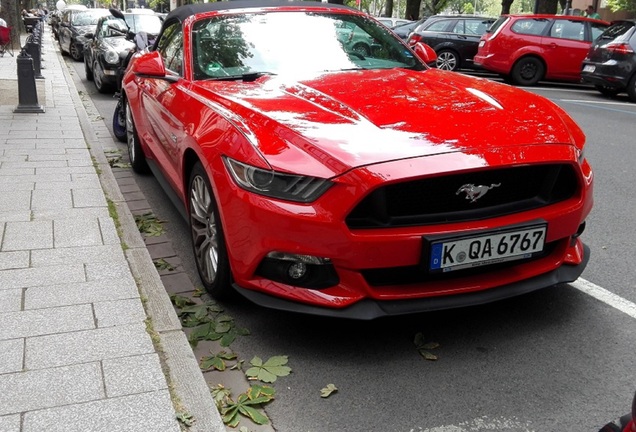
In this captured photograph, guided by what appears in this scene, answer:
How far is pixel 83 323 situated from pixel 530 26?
14.8 meters

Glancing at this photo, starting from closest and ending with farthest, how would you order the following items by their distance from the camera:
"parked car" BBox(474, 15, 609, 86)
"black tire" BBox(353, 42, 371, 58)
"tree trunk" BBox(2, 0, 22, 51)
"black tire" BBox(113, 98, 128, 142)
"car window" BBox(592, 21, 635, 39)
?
"black tire" BBox(353, 42, 371, 58) → "black tire" BBox(113, 98, 128, 142) → "car window" BBox(592, 21, 635, 39) → "parked car" BBox(474, 15, 609, 86) → "tree trunk" BBox(2, 0, 22, 51)

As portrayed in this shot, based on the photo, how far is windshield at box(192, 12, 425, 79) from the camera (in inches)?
173

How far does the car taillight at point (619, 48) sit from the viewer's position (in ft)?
42.6

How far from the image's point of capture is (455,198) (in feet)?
9.99

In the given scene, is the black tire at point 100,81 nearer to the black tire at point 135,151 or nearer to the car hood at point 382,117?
the black tire at point 135,151

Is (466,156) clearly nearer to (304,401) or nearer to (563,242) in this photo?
(563,242)

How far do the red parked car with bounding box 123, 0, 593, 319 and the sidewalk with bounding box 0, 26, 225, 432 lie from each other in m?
0.48

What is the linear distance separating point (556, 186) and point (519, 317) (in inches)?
28.3

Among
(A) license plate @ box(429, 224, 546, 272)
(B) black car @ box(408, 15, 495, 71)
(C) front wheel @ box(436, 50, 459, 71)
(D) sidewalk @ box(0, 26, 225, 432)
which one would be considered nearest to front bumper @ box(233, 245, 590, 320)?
(A) license plate @ box(429, 224, 546, 272)

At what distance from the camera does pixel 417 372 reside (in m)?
3.03

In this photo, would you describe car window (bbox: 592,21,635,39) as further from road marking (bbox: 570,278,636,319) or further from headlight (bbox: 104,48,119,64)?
road marking (bbox: 570,278,636,319)

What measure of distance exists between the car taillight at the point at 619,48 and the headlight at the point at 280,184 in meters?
12.0

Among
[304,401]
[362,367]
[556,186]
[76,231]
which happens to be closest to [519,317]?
[556,186]

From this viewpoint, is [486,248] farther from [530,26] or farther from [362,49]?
[530,26]
